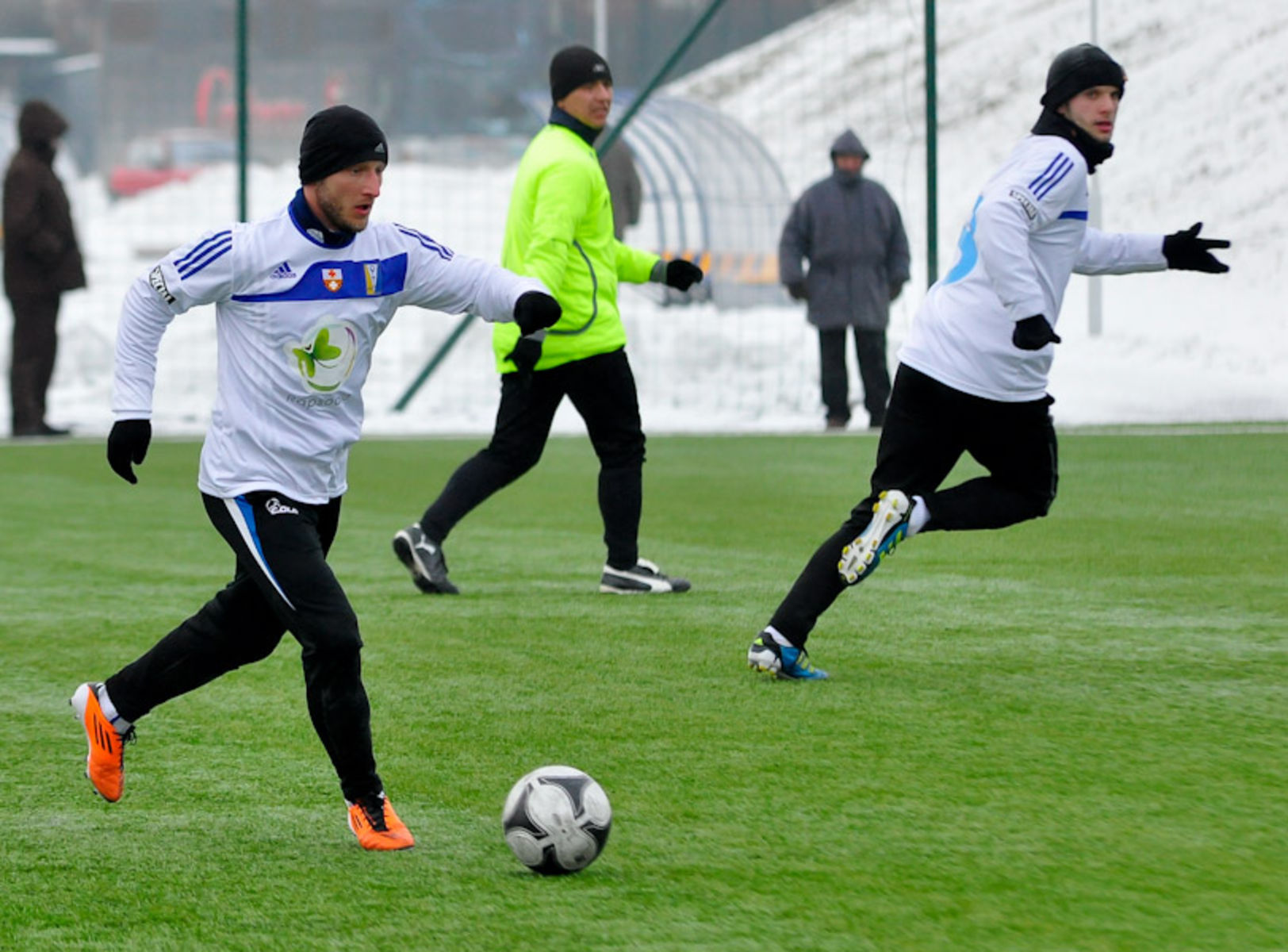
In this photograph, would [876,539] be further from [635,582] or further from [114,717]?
[114,717]

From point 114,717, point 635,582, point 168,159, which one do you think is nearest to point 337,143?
point 114,717

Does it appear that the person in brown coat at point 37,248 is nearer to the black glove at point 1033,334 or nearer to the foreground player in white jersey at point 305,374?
the black glove at point 1033,334

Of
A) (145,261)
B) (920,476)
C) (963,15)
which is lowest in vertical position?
(920,476)

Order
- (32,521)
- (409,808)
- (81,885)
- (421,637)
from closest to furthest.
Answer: (81,885) < (409,808) < (421,637) < (32,521)

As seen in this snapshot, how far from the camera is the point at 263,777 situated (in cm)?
548

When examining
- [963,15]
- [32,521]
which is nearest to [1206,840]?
[32,521]

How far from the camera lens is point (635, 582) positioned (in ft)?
28.1

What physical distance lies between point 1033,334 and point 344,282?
2.19 metres

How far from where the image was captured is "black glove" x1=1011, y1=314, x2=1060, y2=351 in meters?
6.22

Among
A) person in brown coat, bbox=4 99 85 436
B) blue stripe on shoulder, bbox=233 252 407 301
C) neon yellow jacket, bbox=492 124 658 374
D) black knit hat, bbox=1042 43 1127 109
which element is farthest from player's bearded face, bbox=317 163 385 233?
person in brown coat, bbox=4 99 85 436

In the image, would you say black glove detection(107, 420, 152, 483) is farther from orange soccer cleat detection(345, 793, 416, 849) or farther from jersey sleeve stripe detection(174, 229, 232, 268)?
orange soccer cleat detection(345, 793, 416, 849)

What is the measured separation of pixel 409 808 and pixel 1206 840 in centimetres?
177

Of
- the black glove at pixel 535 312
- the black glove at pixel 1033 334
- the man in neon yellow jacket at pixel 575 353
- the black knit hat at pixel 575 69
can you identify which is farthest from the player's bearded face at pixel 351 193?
the black knit hat at pixel 575 69

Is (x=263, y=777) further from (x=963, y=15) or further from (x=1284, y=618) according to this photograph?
(x=963, y=15)
